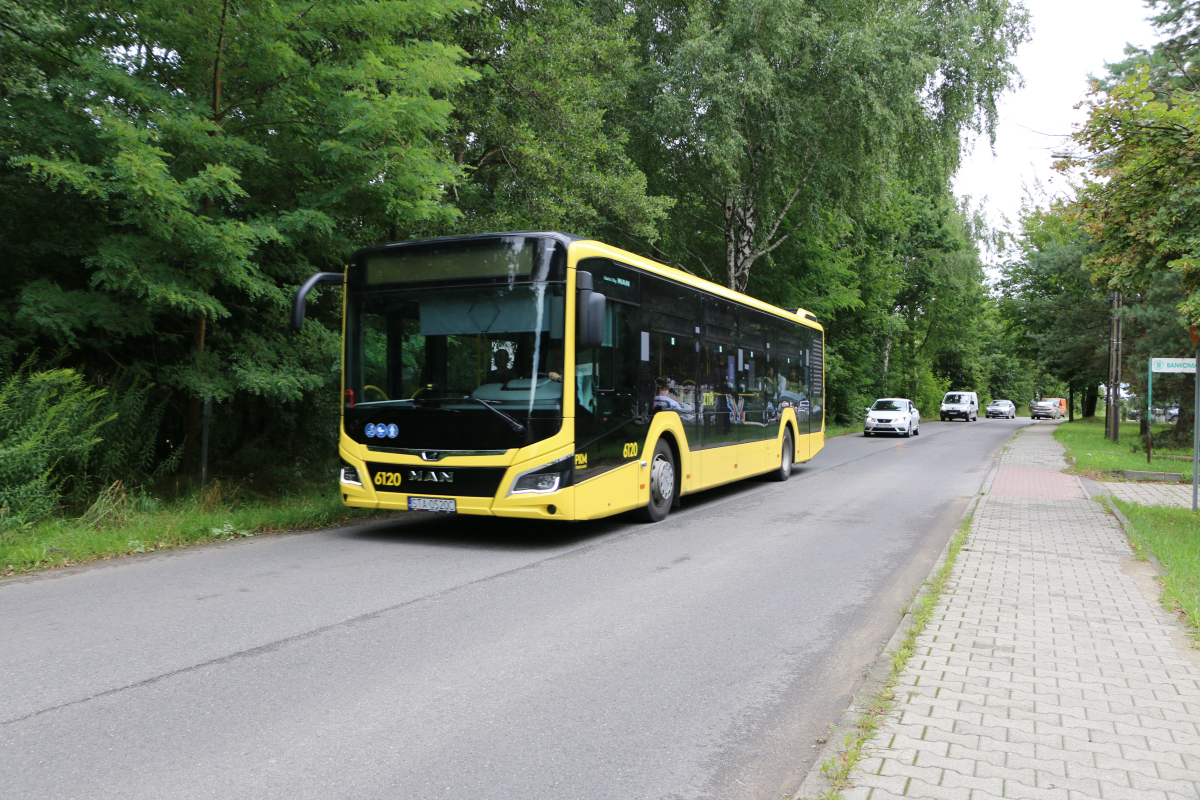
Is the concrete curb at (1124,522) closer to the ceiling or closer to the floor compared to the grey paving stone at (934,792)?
closer to the floor

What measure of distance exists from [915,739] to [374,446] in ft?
→ 20.8

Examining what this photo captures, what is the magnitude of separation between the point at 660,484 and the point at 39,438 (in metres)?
6.48

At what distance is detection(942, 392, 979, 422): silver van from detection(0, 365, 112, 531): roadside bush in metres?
50.4

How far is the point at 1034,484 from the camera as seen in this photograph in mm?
15289

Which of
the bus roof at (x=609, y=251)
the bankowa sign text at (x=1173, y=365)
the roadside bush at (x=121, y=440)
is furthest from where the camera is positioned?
the bankowa sign text at (x=1173, y=365)

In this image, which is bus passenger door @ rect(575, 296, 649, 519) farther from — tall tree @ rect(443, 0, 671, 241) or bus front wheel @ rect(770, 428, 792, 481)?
bus front wheel @ rect(770, 428, 792, 481)

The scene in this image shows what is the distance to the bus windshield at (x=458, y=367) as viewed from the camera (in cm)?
821

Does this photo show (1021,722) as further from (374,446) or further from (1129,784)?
(374,446)

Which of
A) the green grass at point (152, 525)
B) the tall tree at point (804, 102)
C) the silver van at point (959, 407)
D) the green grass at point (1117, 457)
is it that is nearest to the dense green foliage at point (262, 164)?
the tall tree at point (804, 102)

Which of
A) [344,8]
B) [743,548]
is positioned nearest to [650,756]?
[743,548]

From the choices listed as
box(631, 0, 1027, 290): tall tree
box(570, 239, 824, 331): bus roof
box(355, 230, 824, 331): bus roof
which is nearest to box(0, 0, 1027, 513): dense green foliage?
box(631, 0, 1027, 290): tall tree

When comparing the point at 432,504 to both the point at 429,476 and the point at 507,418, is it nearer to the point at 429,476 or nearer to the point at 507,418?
the point at 429,476

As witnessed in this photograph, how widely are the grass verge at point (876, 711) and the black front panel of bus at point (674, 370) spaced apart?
356cm

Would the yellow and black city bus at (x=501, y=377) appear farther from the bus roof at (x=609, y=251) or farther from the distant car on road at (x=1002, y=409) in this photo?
the distant car on road at (x=1002, y=409)
